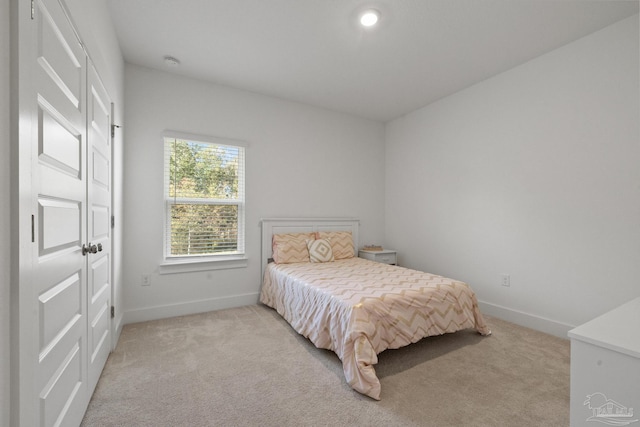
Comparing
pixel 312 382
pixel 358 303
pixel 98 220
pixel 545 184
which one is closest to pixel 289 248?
pixel 358 303

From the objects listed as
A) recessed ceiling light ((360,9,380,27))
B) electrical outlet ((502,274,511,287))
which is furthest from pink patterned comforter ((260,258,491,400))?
recessed ceiling light ((360,9,380,27))

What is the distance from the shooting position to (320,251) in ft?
12.0

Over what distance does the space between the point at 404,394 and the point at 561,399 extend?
3.10ft

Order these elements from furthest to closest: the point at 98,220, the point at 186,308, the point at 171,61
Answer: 1. the point at 186,308
2. the point at 171,61
3. the point at 98,220

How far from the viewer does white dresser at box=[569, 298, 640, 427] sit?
96 cm

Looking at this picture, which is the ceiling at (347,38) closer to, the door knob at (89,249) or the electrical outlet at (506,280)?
the door knob at (89,249)

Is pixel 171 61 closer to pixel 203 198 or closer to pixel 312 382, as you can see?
pixel 203 198

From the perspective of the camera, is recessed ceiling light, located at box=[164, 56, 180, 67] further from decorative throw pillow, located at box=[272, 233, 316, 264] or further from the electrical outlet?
the electrical outlet

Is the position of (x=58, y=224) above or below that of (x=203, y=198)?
below

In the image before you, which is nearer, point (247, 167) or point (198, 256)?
point (198, 256)

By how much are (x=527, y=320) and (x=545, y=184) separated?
4.49 ft

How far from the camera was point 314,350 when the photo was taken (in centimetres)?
240

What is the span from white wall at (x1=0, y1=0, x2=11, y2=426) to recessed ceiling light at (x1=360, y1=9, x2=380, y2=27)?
2.09 metres

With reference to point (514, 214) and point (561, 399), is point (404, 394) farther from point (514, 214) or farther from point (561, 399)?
point (514, 214)
